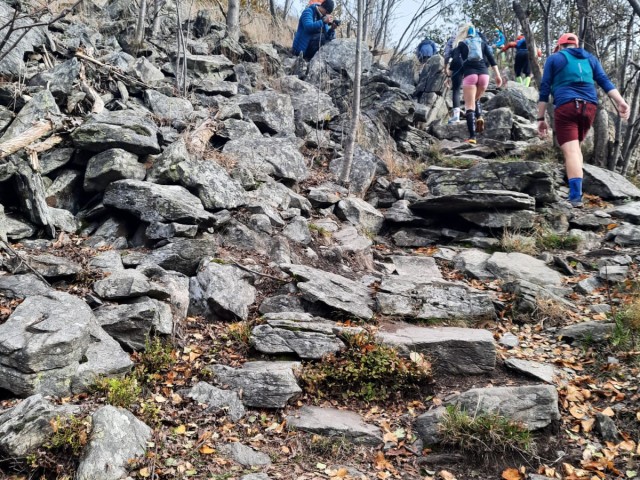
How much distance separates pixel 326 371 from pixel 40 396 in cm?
226

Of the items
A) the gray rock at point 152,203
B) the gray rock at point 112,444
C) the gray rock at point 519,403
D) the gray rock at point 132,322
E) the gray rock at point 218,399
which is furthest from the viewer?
the gray rock at point 152,203

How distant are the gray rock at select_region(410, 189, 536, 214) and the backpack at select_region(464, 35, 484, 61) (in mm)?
4752

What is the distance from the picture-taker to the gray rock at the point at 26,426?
3.36 m

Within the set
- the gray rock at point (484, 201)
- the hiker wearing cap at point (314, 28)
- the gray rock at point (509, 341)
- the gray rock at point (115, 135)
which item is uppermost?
the hiker wearing cap at point (314, 28)

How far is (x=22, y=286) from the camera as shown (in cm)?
484

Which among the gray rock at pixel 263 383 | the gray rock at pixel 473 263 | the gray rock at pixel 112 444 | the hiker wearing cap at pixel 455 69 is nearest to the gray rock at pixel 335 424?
the gray rock at pixel 263 383

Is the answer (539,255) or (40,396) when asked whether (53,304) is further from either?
(539,255)

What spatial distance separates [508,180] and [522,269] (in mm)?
2583

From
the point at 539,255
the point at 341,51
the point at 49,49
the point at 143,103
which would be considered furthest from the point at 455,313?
the point at 341,51

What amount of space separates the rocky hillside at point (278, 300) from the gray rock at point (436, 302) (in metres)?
0.02

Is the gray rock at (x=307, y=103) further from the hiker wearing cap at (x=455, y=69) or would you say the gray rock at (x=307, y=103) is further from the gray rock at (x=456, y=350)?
the gray rock at (x=456, y=350)

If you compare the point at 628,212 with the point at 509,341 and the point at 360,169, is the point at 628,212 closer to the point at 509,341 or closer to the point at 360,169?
the point at 509,341

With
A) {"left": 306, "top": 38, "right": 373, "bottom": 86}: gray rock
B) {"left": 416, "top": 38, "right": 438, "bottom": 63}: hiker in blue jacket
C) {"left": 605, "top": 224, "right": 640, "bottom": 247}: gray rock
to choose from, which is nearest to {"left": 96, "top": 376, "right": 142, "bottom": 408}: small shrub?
{"left": 605, "top": 224, "right": 640, "bottom": 247}: gray rock

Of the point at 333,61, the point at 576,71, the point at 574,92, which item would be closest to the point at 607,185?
the point at 574,92
